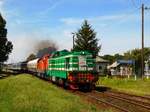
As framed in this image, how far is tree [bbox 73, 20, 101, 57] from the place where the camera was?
96.7 metres

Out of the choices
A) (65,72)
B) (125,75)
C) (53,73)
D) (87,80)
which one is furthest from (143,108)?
(125,75)

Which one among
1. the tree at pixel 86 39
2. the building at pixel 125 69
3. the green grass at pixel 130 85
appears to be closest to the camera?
the green grass at pixel 130 85

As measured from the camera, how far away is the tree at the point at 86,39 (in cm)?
9672

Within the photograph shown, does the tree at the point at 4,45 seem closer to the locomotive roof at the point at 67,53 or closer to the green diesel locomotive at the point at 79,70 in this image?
the locomotive roof at the point at 67,53

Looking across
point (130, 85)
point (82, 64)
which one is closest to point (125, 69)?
point (130, 85)

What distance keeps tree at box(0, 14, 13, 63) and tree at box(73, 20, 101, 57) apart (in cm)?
1593

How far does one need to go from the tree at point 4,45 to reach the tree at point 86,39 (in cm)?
1593

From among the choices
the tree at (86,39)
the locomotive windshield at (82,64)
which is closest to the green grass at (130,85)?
the locomotive windshield at (82,64)

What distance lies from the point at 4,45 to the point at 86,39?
19.1 metres

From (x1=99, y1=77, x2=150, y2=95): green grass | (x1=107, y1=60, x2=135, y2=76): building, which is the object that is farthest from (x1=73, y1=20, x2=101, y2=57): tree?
(x1=99, y1=77, x2=150, y2=95): green grass

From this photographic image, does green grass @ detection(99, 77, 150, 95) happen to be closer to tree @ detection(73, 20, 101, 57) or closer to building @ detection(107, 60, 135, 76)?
building @ detection(107, 60, 135, 76)

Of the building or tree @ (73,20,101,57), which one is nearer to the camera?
the building

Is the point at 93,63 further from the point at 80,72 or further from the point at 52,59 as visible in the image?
the point at 52,59

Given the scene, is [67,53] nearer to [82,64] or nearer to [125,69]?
[82,64]
